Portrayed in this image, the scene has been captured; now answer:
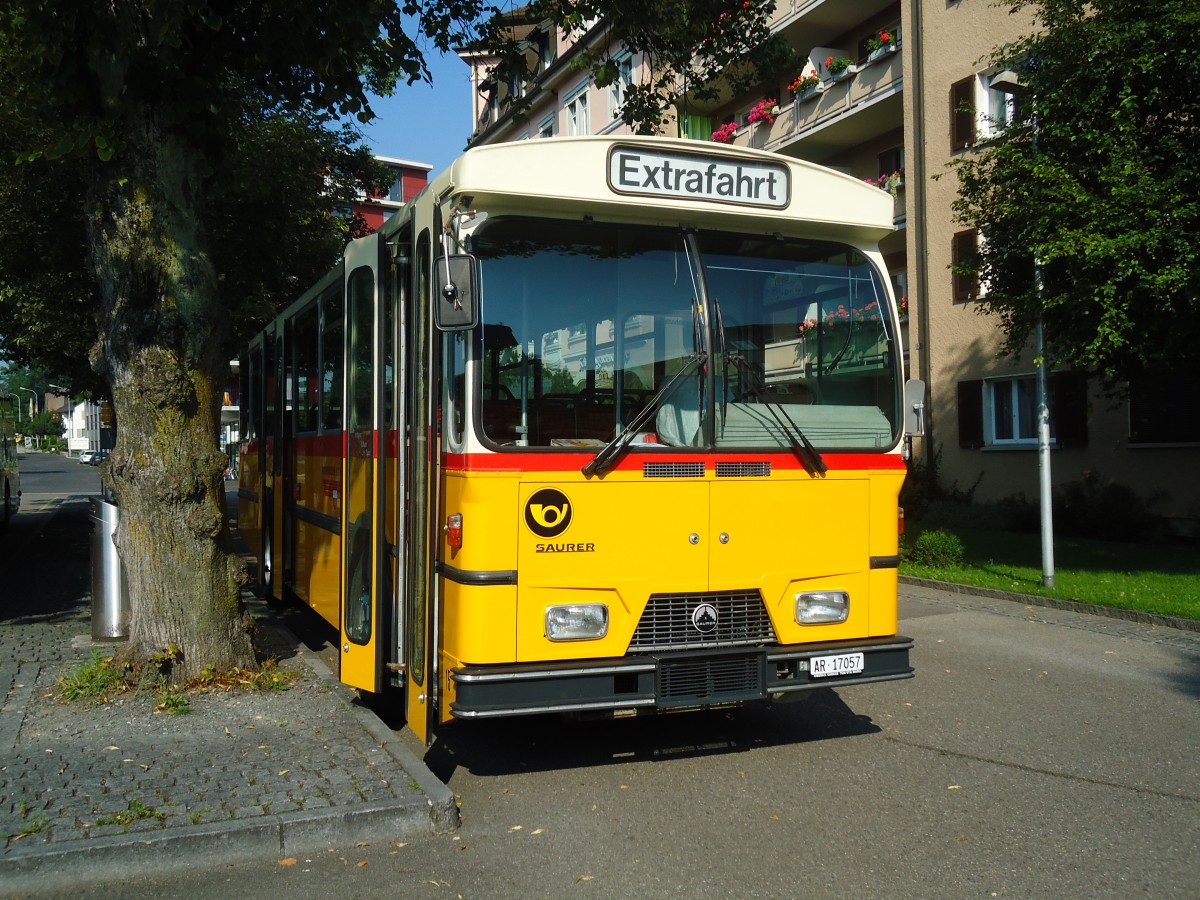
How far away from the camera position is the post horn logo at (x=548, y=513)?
5.27 m

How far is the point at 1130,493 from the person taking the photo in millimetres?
17984

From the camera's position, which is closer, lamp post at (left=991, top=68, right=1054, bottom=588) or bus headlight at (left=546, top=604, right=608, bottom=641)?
bus headlight at (left=546, top=604, right=608, bottom=641)

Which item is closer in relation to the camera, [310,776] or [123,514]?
[310,776]

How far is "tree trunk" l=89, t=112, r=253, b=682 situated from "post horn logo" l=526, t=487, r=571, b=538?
9.96 feet

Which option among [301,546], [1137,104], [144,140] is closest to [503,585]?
[144,140]

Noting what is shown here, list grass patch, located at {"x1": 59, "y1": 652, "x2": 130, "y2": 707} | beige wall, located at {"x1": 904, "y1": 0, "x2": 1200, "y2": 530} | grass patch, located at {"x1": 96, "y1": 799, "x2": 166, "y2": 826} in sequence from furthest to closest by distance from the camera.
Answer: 1. beige wall, located at {"x1": 904, "y1": 0, "x2": 1200, "y2": 530}
2. grass patch, located at {"x1": 59, "y1": 652, "x2": 130, "y2": 707}
3. grass patch, located at {"x1": 96, "y1": 799, "x2": 166, "y2": 826}

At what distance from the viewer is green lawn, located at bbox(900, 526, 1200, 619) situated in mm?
11375

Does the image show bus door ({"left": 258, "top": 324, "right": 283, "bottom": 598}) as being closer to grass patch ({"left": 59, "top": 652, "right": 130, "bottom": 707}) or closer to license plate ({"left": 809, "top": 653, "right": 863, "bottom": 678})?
grass patch ({"left": 59, "top": 652, "right": 130, "bottom": 707})

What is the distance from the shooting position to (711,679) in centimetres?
541

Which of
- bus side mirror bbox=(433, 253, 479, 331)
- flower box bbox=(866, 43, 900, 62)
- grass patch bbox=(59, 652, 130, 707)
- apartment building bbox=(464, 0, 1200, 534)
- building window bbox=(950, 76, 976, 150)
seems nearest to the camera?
bus side mirror bbox=(433, 253, 479, 331)

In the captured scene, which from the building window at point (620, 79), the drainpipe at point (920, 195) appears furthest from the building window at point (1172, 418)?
the building window at point (620, 79)

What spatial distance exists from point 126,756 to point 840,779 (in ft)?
12.4

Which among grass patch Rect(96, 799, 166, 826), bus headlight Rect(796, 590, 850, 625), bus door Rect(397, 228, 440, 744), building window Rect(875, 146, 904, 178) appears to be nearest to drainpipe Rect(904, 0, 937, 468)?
building window Rect(875, 146, 904, 178)

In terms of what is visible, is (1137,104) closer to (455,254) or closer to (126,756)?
(455,254)
